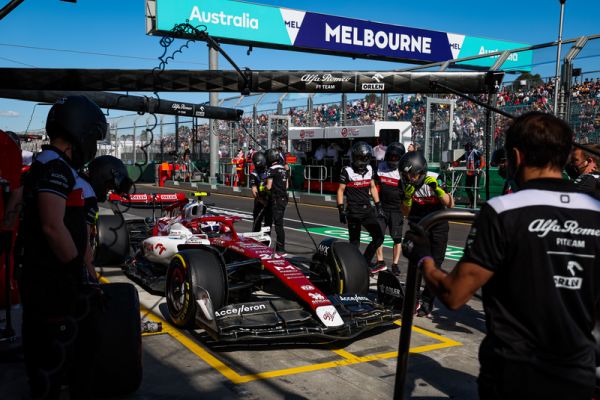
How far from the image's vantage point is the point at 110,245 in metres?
7.67

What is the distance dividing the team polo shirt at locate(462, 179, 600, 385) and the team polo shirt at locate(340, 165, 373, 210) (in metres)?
5.69

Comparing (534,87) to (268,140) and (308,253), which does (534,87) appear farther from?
(268,140)

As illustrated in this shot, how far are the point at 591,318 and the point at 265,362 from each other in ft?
9.13

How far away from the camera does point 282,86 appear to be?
5.79 meters

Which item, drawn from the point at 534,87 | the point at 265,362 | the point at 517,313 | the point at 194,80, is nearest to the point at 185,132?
the point at 534,87

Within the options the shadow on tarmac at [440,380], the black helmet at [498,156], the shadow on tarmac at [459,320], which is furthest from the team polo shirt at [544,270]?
the shadow on tarmac at [459,320]

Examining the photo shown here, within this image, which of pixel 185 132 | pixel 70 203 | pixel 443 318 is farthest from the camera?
pixel 185 132

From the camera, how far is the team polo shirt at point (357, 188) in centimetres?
767

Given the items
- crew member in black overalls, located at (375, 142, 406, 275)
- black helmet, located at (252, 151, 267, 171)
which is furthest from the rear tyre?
black helmet, located at (252, 151, 267, 171)

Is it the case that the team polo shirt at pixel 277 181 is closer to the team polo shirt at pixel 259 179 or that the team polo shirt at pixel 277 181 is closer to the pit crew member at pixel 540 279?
the team polo shirt at pixel 259 179

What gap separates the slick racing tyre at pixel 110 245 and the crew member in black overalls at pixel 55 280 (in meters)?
5.03

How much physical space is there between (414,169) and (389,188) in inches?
83.8

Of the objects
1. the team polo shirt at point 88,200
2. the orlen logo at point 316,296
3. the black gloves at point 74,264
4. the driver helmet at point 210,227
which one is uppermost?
the team polo shirt at point 88,200

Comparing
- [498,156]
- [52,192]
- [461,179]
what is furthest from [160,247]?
[461,179]
